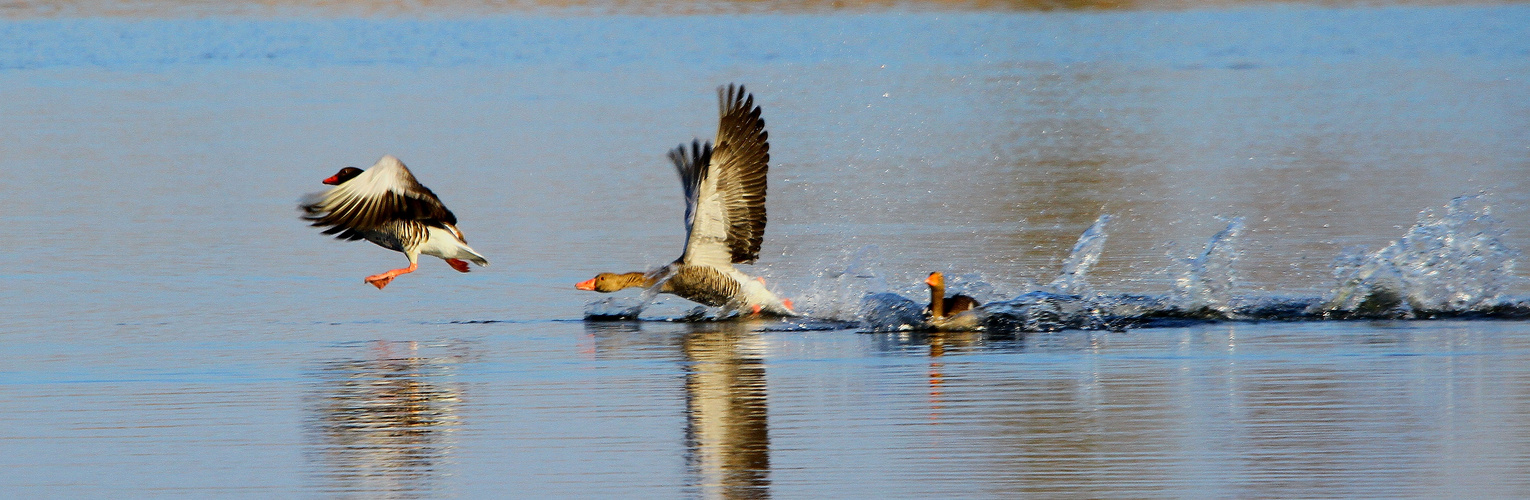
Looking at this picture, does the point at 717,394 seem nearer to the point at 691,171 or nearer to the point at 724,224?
the point at 724,224

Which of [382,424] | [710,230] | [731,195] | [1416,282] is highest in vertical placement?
[731,195]

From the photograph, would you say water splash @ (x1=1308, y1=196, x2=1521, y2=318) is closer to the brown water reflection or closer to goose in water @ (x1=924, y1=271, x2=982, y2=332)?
goose in water @ (x1=924, y1=271, x2=982, y2=332)

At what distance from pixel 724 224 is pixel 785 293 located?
1.17m

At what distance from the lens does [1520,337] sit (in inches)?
388

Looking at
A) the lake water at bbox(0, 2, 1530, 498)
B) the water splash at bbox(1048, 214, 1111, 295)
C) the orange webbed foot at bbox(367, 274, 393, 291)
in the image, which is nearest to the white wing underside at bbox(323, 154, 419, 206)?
the orange webbed foot at bbox(367, 274, 393, 291)

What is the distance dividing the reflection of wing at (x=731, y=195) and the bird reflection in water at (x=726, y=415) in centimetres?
55

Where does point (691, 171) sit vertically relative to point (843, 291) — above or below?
above

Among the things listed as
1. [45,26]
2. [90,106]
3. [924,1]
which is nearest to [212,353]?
[90,106]

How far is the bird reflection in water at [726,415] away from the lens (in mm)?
6945

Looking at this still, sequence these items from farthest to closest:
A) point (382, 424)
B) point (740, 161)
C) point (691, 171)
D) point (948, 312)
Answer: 1. point (691, 171)
2. point (740, 161)
3. point (948, 312)
4. point (382, 424)

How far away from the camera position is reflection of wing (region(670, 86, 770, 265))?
1091 centimetres

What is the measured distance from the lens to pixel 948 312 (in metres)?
10.8

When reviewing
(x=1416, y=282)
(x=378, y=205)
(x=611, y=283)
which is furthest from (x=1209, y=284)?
(x=378, y=205)

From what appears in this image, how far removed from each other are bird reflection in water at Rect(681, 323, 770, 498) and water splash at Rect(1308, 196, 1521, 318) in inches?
128
